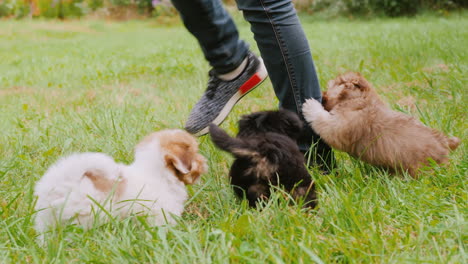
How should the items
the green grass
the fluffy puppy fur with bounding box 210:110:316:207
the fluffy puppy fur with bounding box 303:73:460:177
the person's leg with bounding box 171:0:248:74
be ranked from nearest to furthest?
the green grass → the fluffy puppy fur with bounding box 210:110:316:207 → the fluffy puppy fur with bounding box 303:73:460:177 → the person's leg with bounding box 171:0:248:74

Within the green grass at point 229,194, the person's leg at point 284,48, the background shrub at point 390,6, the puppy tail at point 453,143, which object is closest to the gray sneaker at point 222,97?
the green grass at point 229,194

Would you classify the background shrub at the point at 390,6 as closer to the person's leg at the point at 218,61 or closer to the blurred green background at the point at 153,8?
the blurred green background at the point at 153,8

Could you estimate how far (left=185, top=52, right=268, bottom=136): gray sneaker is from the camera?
10.4ft

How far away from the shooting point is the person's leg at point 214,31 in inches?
115

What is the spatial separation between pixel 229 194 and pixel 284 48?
3.13 feet

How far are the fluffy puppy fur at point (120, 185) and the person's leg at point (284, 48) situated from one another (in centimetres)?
76

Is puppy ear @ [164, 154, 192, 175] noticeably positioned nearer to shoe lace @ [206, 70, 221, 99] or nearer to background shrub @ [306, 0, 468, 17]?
shoe lace @ [206, 70, 221, 99]

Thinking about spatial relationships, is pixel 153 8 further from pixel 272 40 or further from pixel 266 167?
pixel 266 167

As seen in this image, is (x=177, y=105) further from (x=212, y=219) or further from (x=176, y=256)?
(x=176, y=256)

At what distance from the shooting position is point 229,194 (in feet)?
8.11

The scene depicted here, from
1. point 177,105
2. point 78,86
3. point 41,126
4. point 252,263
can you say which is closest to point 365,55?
point 177,105

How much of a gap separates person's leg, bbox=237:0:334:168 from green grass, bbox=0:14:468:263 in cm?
57

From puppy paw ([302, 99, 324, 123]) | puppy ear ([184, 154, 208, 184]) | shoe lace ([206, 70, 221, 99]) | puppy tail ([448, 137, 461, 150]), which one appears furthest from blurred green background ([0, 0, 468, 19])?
puppy ear ([184, 154, 208, 184])

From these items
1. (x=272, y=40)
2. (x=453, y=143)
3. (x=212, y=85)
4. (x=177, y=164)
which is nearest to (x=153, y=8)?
(x=212, y=85)
